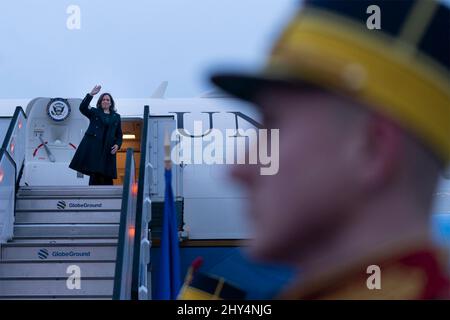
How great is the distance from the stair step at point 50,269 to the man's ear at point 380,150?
2882mm

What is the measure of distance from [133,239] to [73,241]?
39 cm

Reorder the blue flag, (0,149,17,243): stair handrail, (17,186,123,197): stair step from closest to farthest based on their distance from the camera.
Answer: the blue flag
(0,149,17,243): stair handrail
(17,186,123,197): stair step

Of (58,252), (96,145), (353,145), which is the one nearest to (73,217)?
(58,252)

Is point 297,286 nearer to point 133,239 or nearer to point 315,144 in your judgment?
point 315,144

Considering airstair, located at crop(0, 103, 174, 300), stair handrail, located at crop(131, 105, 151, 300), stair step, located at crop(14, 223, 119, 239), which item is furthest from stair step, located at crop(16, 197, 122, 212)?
stair handrail, located at crop(131, 105, 151, 300)

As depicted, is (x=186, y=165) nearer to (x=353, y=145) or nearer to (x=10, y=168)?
(x=10, y=168)

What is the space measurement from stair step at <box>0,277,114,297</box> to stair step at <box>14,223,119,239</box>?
12.4 inches

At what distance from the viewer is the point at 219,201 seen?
4461mm

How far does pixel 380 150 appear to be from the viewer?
0.60 meters

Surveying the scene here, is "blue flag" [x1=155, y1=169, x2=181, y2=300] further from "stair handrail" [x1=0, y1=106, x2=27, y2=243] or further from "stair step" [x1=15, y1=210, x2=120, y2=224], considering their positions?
"stair handrail" [x1=0, y1=106, x2=27, y2=243]

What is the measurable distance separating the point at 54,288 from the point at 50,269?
4.2 inches

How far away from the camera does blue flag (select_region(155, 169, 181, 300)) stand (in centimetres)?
284

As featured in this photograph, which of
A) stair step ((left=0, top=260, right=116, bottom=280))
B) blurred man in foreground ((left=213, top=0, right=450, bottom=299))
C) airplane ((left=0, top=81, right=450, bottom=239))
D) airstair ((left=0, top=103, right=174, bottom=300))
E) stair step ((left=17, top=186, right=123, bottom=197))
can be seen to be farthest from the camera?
airplane ((left=0, top=81, right=450, bottom=239))

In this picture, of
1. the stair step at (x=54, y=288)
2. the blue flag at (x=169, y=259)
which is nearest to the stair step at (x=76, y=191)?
the stair step at (x=54, y=288)
